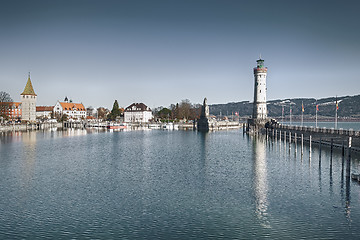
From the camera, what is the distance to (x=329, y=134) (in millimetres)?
60312

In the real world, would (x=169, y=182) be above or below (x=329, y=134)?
below

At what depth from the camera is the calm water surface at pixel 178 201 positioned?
62.7ft

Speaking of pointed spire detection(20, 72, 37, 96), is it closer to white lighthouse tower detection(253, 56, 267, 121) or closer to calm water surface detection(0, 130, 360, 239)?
white lighthouse tower detection(253, 56, 267, 121)

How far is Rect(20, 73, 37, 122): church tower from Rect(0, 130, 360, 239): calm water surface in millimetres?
131327

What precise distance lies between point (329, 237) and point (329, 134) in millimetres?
47314

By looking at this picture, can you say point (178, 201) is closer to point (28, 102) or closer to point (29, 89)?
point (28, 102)

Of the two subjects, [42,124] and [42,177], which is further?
[42,124]

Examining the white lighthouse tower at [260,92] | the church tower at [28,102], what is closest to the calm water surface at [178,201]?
the white lighthouse tower at [260,92]

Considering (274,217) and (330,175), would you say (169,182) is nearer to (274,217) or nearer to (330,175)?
(274,217)

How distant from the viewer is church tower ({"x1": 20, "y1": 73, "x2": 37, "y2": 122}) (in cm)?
16000

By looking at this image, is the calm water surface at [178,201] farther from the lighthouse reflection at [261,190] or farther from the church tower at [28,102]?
the church tower at [28,102]

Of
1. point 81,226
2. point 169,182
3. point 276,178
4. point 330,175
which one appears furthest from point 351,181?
point 81,226

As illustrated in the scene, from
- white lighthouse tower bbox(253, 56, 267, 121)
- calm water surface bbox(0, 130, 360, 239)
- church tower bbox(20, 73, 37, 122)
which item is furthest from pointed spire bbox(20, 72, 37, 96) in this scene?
calm water surface bbox(0, 130, 360, 239)

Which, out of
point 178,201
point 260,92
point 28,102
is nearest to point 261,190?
point 178,201
